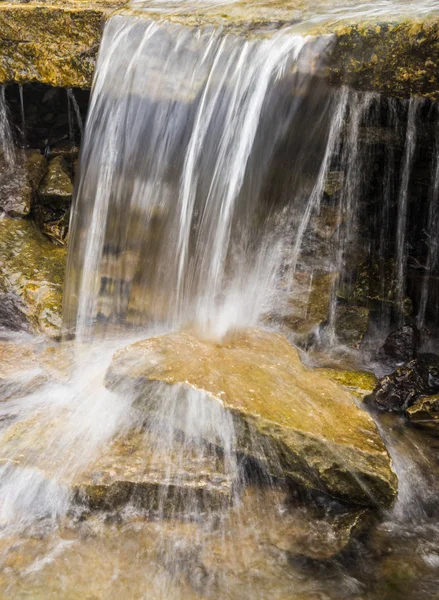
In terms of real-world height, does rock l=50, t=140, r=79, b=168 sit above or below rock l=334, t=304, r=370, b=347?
above

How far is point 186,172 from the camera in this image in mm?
5570

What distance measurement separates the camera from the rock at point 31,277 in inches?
243

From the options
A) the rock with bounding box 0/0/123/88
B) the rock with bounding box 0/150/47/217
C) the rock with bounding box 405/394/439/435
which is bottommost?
the rock with bounding box 405/394/439/435

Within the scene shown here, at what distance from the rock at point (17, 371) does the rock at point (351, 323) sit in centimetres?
333

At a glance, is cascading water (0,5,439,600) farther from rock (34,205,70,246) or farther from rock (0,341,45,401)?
rock (34,205,70,246)

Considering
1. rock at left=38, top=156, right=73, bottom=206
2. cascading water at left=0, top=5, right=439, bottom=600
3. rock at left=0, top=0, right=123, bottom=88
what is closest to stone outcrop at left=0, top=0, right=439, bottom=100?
rock at left=0, top=0, right=123, bottom=88

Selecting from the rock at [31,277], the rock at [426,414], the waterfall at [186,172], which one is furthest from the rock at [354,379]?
the rock at [31,277]

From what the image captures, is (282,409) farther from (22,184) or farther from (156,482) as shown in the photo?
(22,184)

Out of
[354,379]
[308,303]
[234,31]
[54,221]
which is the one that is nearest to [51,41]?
[54,221]

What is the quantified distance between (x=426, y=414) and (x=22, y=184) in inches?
230

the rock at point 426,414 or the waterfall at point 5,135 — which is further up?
the waterfall at point 5,135

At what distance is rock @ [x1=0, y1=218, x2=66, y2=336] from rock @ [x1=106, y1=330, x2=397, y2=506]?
2.11m

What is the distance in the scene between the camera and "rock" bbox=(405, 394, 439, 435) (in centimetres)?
479

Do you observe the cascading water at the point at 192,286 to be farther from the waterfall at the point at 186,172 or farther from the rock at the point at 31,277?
the rock at the point at 31,277
